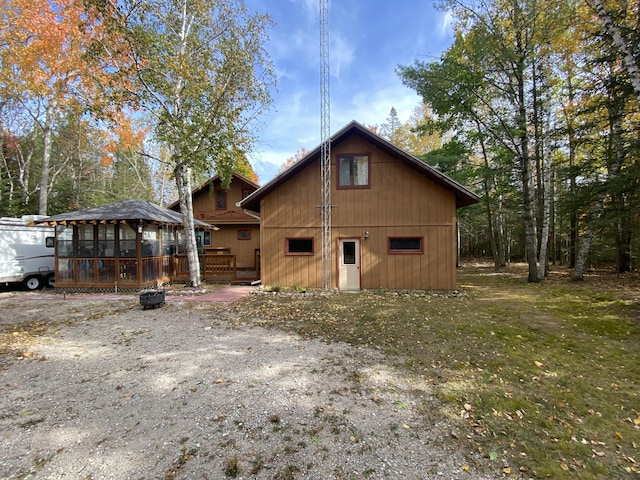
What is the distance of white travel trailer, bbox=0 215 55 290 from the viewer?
10.7 metres

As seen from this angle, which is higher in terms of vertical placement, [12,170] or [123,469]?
[12,170]

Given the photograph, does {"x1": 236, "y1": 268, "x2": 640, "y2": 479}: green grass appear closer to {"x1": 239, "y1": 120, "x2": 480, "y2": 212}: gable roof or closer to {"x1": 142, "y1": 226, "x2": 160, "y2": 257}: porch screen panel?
{"x1": 239, "y1": 120, "x2": 480, "y2": 212}: gable roof

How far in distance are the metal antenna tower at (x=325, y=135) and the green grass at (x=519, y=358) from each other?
1711 millimetres

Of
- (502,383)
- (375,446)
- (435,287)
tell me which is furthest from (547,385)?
(435,287)

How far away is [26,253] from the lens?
11.3 metres

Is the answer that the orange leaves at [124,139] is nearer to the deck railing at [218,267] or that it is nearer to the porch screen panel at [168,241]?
the porch screen panel at [168,241]

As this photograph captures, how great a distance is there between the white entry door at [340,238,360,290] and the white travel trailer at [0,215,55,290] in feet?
39.2

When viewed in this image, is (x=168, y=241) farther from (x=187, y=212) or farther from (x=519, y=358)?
(x=519, y=358)

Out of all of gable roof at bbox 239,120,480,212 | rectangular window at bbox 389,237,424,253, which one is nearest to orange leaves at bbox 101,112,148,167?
gable roof at bbox 239,120,480,212

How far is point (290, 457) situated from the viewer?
2.53 meters

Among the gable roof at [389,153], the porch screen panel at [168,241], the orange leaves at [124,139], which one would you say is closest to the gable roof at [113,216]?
the porch screen panel at [168,241]

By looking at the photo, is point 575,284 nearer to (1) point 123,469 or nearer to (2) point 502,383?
(2) point 502,383

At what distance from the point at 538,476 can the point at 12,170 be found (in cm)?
3111

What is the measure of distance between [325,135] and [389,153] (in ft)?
8.07
